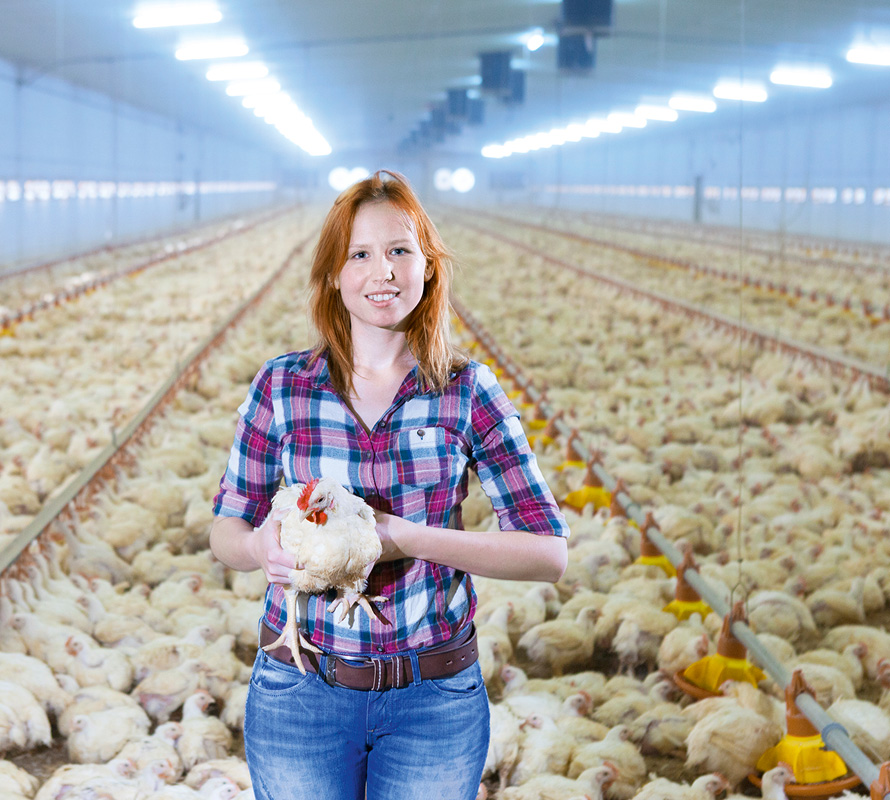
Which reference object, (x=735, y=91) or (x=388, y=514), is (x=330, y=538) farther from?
(x=735, y=91)

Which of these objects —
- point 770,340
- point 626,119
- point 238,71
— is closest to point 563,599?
point 770,340

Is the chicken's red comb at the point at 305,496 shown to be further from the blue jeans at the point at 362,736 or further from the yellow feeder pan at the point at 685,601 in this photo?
the yellow feeder pan at the point at 685,601

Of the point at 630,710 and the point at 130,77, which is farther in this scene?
the point at 130,77

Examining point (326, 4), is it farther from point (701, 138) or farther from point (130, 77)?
point (701, 138)

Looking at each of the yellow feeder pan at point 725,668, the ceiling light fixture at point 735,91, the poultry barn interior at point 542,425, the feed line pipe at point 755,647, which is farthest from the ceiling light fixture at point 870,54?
the yellow feeder pan at point 725,668

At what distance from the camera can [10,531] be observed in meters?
4.16

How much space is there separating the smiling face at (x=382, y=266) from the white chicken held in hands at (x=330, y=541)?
0.96ft

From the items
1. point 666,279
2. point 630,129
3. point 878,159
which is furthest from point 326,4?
point 630,129

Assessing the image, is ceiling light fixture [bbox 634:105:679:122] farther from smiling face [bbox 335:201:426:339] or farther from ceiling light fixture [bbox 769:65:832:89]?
smiling face [bbox 335:201:426:339]

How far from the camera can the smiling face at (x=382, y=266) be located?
1492 mm

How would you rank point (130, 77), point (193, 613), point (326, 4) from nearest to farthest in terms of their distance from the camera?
point (193, 613) < point (326, 4) < point (130, 77)

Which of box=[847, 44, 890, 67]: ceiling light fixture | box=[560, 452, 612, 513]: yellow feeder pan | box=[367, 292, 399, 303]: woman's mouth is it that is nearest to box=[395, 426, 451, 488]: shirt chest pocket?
box=[367, 292, 399, 303]: woman's mouth

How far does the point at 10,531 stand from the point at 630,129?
Result: 1187 inches

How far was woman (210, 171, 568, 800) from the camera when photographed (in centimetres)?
146
